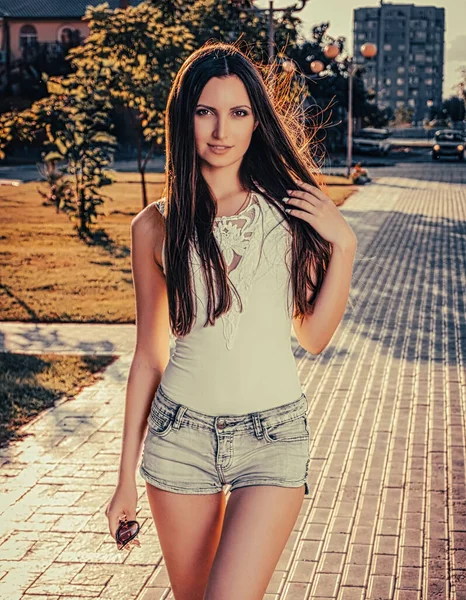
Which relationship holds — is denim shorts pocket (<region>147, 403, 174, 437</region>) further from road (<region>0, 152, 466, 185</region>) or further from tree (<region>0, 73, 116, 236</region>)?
road (<region>0, 152, 466, 185</region>)

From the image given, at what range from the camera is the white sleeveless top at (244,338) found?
2.64 meters

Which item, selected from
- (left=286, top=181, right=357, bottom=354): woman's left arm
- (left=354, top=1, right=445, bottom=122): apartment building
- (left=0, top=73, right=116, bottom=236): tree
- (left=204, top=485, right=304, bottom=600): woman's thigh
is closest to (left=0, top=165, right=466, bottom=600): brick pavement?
(left=286, top=181, right=357, bottom=354): woman's left arm

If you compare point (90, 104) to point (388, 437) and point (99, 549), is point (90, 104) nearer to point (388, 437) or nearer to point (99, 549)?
point (388, 437)

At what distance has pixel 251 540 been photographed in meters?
2.48

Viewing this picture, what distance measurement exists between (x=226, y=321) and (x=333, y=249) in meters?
0.35

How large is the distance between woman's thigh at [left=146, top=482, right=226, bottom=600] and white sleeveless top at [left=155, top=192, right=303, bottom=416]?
0.75ft

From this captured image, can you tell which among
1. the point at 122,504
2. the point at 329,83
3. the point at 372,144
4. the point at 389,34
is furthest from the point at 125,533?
the point at 389,34

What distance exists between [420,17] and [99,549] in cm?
20464

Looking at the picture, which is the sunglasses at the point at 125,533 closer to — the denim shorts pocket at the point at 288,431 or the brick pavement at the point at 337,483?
the denim shorts pocket at the point at 288,431

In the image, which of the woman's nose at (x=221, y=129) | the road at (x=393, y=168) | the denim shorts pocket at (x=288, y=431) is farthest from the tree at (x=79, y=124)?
the road at (x=393, y=168)

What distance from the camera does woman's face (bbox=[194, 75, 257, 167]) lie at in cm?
273

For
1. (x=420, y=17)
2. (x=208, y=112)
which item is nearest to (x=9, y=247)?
(x=208, y=112)

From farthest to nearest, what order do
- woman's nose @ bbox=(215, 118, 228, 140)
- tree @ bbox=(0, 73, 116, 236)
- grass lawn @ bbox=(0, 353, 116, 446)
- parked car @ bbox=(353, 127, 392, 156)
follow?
parked car @ bbox=(353, 127, 392, 156)
tree @ bbox=(0, 73, 116, 236)
grass lawn @ bbox=(0, 353, 116, 446)
woman's nose @ bbox=(215, 118, 228, 140)

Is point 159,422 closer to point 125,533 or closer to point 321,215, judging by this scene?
point 125,533
